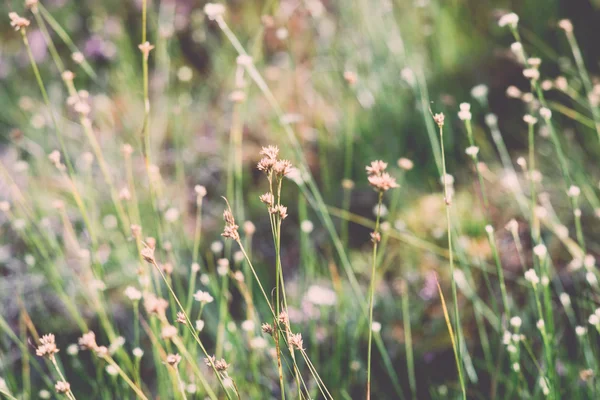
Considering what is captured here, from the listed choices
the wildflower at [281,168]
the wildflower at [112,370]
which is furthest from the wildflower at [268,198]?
the wildflower at [112,370]

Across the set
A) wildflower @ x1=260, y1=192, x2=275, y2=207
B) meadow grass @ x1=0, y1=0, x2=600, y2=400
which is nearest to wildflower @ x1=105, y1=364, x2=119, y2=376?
meadow grass @ x1=0, y1=0, x2=600, y2=400

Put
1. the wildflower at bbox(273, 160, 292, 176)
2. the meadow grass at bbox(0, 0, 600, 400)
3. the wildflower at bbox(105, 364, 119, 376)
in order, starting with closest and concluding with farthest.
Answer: the wildflower at bbox(273, 160, 292, 176) < the wildflower at bbox(105, 364, 119, 376) < the meadow grass at bbox(0, 0, 600, 400)

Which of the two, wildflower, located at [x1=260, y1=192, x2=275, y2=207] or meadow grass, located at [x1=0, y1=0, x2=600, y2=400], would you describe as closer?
wildflower, located at [x1=260, y1=192, x2=275, y2=207]

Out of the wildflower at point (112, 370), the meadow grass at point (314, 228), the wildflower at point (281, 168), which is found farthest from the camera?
the meadow grass at point (314, 228)

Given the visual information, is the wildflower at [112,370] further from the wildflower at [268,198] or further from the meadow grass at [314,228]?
the wildflower at [268,198]

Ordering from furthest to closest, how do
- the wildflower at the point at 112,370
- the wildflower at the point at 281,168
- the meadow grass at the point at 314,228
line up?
1. the meadow grass at the point at 314,228
2. the wildflower at the point at 112,370
3. the wildflower at the point at 281,168

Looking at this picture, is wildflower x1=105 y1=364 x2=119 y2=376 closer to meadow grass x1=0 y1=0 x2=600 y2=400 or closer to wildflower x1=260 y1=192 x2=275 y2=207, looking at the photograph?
meadow grass x1=0 y1=0 x2=600 y2=400

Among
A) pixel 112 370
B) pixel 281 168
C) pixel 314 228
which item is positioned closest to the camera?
pixel 281 168

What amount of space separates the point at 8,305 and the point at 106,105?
127 cm

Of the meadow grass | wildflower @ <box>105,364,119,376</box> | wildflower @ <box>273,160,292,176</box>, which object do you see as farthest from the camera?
the meadow grass

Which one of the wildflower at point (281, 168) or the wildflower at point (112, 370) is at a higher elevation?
the wildflower at point (281, 168)

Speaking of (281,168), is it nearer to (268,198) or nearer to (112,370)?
(268,198)

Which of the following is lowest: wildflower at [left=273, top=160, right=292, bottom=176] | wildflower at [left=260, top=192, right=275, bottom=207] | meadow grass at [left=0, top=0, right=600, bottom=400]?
meadow grass at [left=0, top=0, right=600, bottom=400]

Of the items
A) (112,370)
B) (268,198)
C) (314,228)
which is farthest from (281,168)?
(314,228)
